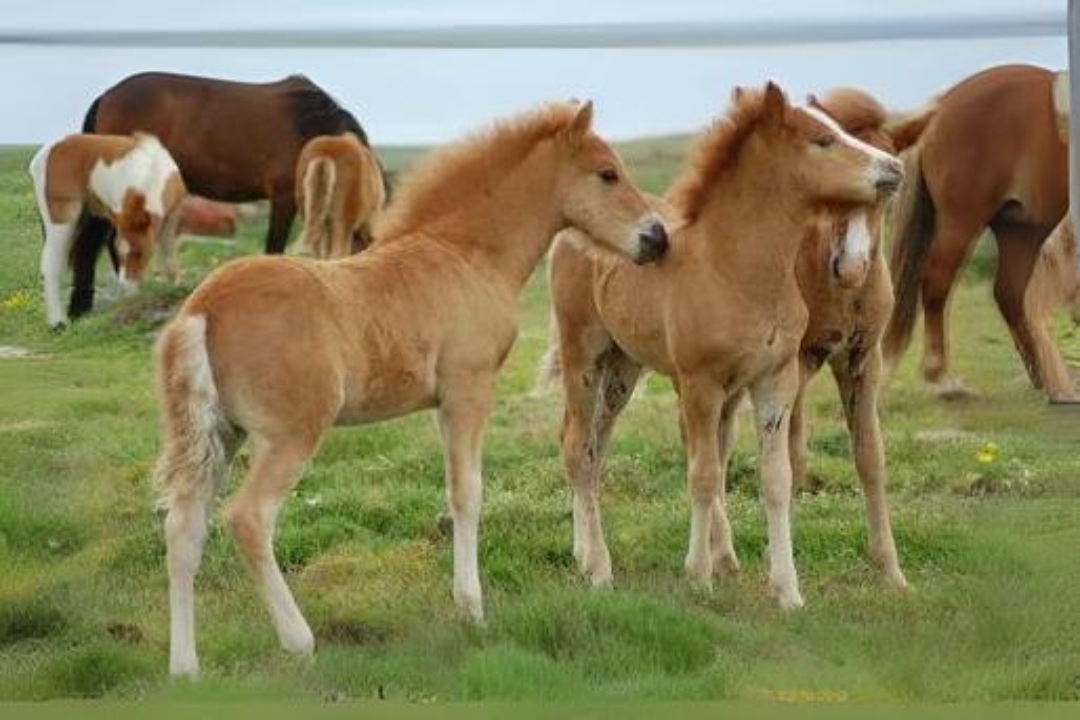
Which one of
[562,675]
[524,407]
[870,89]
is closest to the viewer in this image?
[562,675]

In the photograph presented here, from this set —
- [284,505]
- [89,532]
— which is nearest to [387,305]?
[284,505]

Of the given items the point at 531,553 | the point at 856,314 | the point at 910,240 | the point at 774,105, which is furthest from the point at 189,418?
the point at 910,240

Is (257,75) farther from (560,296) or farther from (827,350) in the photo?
(827,350)

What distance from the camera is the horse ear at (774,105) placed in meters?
5.31

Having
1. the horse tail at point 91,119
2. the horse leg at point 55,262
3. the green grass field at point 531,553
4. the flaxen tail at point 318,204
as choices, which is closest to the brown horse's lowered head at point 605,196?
the green grass field at point 531,553

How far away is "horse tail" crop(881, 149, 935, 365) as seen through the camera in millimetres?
5570

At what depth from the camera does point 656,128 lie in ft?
17.9

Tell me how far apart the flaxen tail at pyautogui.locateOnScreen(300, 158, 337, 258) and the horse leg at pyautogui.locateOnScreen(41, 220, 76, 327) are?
1.94ft

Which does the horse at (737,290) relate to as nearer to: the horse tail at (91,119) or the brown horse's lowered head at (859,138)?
the brown horse's lowered head at (859,138)

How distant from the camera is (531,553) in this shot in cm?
565

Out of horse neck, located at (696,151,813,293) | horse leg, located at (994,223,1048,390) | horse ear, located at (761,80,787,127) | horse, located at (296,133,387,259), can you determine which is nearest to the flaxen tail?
horse, located at (296,133,387,259)

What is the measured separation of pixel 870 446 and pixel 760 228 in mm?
612

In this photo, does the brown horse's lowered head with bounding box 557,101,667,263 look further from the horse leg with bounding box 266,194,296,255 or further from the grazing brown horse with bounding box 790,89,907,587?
the horse leg with bounding box 266,194,296,255

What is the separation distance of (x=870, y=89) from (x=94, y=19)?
1.86 metres
